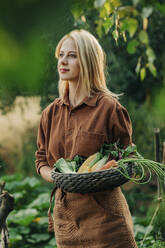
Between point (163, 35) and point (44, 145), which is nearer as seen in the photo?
point (44, 145)

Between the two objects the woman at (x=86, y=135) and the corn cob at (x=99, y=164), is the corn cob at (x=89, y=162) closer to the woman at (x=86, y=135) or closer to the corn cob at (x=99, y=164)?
the corn cob at (x=99, y=164)

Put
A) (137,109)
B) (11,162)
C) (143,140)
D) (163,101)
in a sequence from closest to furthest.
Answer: (163,101) → (143,140) → (137,109) → (11,162)

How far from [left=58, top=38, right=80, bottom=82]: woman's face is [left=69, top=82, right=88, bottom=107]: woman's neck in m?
0.11

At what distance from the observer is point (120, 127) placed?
7.57 feet

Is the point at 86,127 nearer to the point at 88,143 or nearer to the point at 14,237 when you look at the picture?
the point at 88,143

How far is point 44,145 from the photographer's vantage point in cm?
254

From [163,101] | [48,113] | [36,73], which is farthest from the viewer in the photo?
[48,113]

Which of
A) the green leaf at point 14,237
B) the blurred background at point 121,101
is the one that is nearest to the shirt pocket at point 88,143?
the blurred background at point 121,101

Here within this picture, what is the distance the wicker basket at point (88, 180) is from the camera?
6.37ft

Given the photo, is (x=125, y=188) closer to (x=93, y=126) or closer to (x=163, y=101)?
(x=93, y=126)

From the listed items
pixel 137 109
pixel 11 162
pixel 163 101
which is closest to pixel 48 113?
pixel 163 101

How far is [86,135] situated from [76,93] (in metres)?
0.27

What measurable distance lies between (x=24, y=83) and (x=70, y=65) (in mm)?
1759

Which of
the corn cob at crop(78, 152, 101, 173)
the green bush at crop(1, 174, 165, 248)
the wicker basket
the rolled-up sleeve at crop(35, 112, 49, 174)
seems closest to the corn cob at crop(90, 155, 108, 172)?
the corn cob at crop(78, 152, 101, 173)
